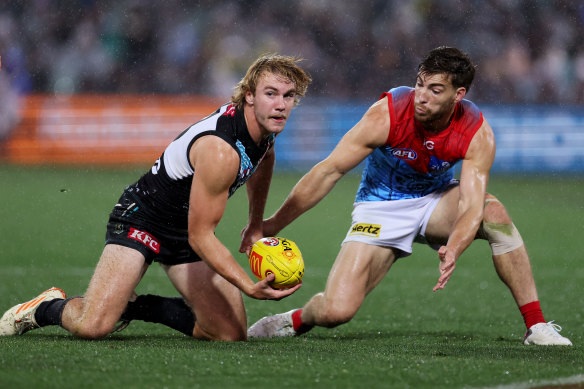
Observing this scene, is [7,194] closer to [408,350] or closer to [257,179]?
[257,179]

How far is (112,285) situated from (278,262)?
1116 millimetres

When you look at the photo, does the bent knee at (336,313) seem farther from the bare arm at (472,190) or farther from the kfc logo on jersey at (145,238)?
the kfc logo on jersey at (145,238)

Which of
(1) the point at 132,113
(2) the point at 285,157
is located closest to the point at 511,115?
(2) the point at 285,157

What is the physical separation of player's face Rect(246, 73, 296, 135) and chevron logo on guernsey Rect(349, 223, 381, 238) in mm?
1116

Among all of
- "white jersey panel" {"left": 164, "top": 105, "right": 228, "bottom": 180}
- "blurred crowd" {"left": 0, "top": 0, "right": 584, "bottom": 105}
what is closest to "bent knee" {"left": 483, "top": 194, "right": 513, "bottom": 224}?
"white jersey panel" {"left": 164, "top": 105, "right": 228, "bottom": 180}

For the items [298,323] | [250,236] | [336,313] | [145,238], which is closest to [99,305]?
[145,238]

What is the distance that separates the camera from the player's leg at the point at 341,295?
5.92 m

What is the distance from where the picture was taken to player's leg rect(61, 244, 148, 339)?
560 centimetres

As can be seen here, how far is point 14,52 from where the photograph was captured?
20.0 m

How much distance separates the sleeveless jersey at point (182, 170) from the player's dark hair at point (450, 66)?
44.3 inches

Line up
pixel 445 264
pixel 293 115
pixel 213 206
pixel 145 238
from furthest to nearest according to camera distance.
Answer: pixel 293 115, pixel 145 238, pixel 213 206, pixel 445 264

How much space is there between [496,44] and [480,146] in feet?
47.5

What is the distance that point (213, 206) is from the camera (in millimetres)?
5250

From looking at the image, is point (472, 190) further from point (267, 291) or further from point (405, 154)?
point (267, 291)
